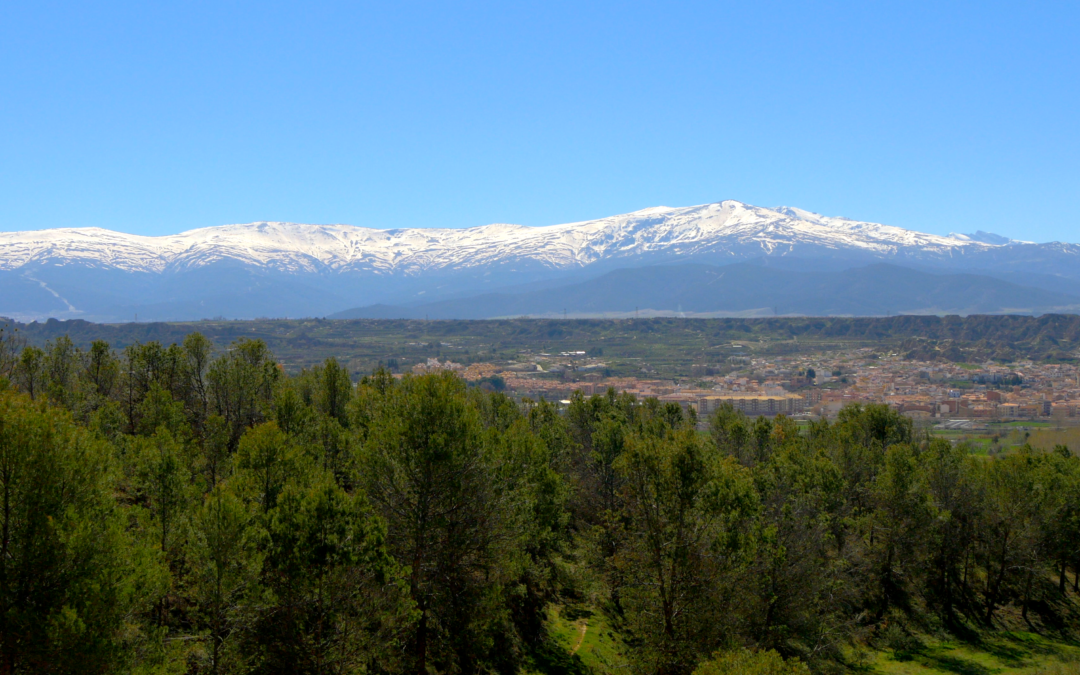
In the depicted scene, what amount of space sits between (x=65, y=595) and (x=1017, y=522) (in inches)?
2213

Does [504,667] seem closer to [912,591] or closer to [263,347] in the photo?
[912,591]

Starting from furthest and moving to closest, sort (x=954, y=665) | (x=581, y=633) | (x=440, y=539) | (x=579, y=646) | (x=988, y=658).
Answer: (x=988, y=658) < (x=954, y=665) < (x=581, y=633) < (x=579, y=646) < (x=440, y=539)

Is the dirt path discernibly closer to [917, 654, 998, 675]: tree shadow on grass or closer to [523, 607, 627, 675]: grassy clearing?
[523, 607, 627, 675]: grassy clearing

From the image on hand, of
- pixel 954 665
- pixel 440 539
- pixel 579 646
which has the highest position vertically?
pixel 440 539

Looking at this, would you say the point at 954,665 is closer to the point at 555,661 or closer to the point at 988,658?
the point at 988,658

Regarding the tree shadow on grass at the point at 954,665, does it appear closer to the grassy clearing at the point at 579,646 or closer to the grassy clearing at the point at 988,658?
the grassy clearing at the point at 988,658

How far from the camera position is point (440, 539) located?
28.2 meters

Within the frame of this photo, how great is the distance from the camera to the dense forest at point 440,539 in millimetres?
19531

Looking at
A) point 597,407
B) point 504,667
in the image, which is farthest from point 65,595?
point 597,407

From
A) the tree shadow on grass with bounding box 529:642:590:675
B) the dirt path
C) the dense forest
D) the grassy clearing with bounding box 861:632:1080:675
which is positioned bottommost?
the grassy clearing with bounding box 861:632:1080:675

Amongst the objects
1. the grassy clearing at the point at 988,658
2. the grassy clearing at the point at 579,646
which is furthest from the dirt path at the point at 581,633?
the grassy clearing at the point at 988,658

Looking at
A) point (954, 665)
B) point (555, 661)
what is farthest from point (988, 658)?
point (555, 661)

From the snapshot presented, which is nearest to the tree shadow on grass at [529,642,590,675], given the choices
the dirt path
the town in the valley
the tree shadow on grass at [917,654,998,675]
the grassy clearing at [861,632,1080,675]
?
the dirt path

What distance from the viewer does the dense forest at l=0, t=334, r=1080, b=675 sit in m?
19.5
